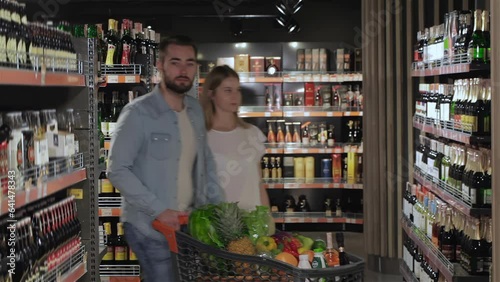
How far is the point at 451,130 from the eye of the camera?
Answer: 506cm

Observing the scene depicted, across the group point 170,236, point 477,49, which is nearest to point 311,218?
point 477,49

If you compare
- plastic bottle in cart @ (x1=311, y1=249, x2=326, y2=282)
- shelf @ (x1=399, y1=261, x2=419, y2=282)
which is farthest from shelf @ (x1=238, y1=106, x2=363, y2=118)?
plastic bottle in cart @ (x1=311, y1=249, x2=326, y2=282)

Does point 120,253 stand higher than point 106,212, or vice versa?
point 106,212

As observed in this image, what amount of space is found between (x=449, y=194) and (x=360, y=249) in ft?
13.1

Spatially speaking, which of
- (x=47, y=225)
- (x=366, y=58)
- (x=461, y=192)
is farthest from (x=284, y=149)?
(x=47, y=225)

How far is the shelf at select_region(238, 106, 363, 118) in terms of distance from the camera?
372 inches

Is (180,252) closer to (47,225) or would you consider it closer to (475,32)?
(47,225)

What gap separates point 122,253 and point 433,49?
8.89 ft

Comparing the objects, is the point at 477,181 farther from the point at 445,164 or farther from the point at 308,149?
the point at 308,149

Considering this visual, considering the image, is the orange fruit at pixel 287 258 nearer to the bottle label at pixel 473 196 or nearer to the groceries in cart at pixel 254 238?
the groceries in cart at pixel 254 238

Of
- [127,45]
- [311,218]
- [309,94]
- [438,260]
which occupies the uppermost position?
[127,45]

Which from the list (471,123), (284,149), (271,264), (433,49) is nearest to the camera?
(271,264)

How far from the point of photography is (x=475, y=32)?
4.87 metres

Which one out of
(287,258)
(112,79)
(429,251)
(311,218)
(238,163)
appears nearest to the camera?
(287,258)
